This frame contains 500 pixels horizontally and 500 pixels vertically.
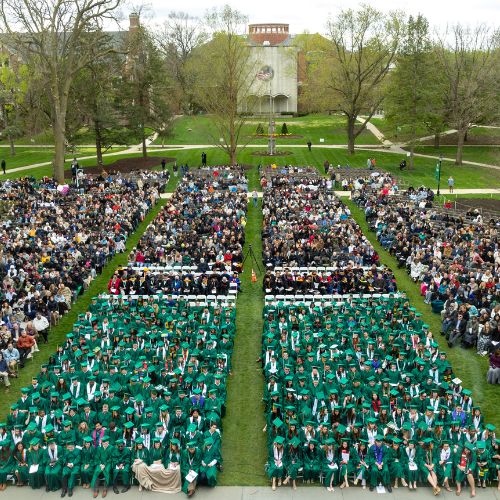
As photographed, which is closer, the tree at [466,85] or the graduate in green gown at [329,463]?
the graduate in green gown at [329,463]

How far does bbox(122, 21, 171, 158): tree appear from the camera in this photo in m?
48.3

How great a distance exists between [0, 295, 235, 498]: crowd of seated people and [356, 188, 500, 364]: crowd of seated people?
720 cm

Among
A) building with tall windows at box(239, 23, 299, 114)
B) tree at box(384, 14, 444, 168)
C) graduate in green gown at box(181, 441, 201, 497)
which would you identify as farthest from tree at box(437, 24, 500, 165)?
graduate in green gown at box(181, 441, 201, 497)

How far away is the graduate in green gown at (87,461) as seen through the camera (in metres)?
12.1

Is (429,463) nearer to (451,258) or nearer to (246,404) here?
(246,404)

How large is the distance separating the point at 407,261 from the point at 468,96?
27.3m

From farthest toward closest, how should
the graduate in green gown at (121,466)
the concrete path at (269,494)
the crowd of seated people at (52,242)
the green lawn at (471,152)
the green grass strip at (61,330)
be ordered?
the green lawn at (471,152) → the crowd of seated people at (52,242) → the green grass strip at (61,330) → the graduate in green gown at (121,466) → the concrete path at (269,494)

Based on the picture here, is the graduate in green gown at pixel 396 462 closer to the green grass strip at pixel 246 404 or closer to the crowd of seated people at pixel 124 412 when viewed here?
the green grass strip at pixel 246 404

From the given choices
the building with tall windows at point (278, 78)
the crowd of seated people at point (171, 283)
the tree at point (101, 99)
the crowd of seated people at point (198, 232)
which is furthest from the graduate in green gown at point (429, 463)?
the building with tall windows at point (278, 78)

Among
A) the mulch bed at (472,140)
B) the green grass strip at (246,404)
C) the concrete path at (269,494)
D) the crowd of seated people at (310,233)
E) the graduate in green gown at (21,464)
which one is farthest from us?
the mulch bed at (472,140)

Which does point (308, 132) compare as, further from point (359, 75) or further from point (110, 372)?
point (110, 372)

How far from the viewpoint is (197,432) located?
1273 centimetres

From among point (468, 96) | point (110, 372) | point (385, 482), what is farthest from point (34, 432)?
point (468, 96)

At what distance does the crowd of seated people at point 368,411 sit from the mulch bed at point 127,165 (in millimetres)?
30852
